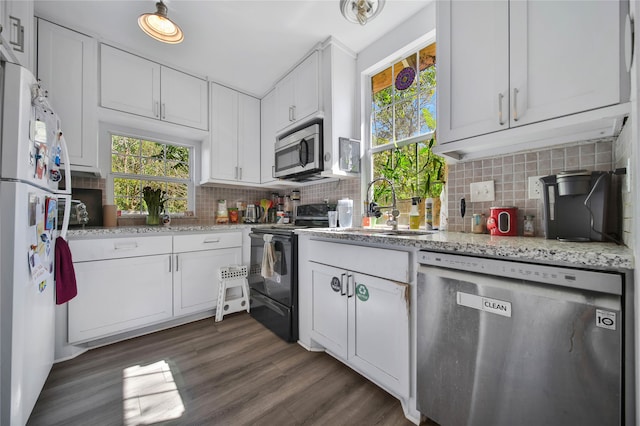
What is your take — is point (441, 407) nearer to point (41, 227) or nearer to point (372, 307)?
point (372, 307)

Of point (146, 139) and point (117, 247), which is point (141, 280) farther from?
point (146, 139)

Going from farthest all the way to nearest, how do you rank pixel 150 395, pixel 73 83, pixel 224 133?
pixel 224 133
pixel 73 83
pixel 150 395

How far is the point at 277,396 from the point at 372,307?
0.73m

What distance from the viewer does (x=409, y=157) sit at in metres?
2.06

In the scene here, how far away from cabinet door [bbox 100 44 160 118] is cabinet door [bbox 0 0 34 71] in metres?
0.59

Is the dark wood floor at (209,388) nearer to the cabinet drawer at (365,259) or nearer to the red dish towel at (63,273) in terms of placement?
the red dish towel at (63,273)

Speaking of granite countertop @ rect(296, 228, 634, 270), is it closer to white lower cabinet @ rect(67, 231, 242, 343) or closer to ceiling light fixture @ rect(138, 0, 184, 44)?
white lower cabinet @ rect(67, 231, 242, 343)

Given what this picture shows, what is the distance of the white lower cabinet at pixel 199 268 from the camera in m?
2.24

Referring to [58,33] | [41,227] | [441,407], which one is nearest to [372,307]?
[441,407]

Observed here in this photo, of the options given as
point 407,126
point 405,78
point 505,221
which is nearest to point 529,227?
point 505,221

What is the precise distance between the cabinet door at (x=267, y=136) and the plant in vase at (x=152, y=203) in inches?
44.9

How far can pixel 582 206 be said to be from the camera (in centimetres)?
102

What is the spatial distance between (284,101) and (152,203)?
1.73 meters

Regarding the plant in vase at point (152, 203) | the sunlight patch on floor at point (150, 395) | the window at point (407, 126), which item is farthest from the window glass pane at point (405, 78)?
the sunlight patch on floor at point (150, 395)
